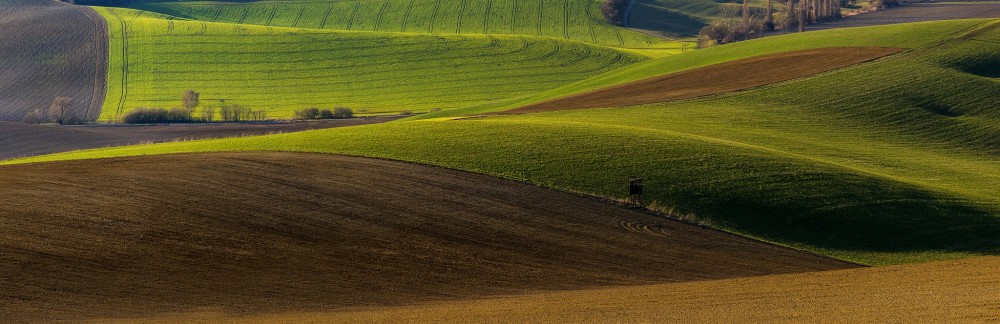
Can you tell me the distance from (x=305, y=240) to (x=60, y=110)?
189ft

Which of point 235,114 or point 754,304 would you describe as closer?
point 754,304

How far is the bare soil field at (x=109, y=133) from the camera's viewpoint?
2500 inches

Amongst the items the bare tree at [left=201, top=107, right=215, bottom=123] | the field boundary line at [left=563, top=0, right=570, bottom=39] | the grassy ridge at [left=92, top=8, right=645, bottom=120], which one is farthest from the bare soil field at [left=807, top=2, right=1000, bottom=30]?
the bare tree at [left=201, top=107, right=215, bottom=123]

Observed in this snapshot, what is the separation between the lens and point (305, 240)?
88.3ft

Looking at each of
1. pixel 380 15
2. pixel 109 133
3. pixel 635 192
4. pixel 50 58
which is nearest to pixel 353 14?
pixel 380 15

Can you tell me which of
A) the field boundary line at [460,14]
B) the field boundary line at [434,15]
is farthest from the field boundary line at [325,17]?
the field boundary line at [460,14]

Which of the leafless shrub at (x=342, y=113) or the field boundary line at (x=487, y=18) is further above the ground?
the field boundary line at (x=487, y=18)

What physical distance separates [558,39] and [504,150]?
6570 cm

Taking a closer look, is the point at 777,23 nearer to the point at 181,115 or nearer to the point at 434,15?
the point at 434,15

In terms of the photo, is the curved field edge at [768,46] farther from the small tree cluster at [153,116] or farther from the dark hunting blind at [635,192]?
the dark hunting blind at [635,192]

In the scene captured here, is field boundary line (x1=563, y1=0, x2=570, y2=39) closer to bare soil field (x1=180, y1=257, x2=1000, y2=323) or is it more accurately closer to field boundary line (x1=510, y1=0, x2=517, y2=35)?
field boundary line (x1=510, y1=0, x2=517, y2=35)

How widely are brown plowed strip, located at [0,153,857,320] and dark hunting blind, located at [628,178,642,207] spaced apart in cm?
116

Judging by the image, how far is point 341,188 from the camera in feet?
107

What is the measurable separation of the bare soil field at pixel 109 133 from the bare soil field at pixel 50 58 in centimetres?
816
